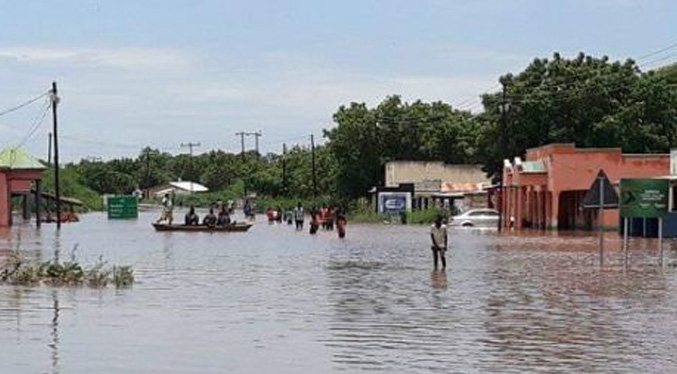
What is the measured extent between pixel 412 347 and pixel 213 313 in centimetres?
546

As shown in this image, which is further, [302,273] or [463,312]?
[302,273]

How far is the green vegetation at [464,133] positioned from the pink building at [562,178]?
386 cm

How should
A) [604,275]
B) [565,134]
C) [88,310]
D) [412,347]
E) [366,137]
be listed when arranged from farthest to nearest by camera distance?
[366,137] < [565,134] < [604,275] < [88,310] < [412,347]

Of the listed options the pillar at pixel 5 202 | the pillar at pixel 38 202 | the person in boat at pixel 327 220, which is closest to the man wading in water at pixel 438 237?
the person in boat at pixel 327 220

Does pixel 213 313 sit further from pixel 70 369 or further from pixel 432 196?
pixel 432 196

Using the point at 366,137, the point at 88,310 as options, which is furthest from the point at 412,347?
the point at 366,137

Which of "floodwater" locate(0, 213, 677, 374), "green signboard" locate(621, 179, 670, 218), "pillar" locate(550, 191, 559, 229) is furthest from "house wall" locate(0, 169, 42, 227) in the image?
"green signboard" locate(621, 179, 670, 218)

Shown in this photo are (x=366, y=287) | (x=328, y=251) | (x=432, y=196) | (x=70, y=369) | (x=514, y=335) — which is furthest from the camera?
(x=432, y=196)

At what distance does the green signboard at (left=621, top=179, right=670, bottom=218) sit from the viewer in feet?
120

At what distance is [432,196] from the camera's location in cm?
10506

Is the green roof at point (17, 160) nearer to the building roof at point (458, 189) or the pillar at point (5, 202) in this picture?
the pillar at point (5, 202)

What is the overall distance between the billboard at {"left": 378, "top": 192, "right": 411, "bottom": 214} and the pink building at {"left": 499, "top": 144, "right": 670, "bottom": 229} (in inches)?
583

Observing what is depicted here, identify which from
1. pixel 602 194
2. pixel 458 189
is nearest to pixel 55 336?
pixel 602 194

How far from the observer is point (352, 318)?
21.4 metres
